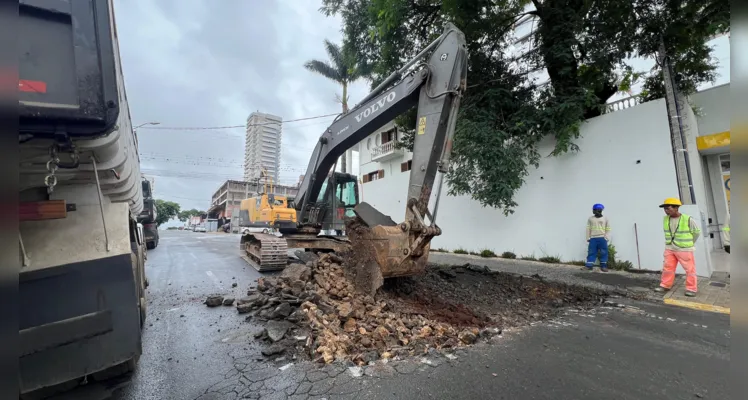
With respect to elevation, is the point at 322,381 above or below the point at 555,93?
below

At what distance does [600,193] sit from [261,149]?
113 feet

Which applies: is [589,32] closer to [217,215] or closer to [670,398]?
[670,398]

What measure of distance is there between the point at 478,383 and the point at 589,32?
9.75m

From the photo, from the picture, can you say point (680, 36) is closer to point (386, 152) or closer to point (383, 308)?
point (383, 308)

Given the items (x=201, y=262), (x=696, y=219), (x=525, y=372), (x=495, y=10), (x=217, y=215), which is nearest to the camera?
(x=525, y=372)

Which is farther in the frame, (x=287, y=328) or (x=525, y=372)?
(x=287, y=328)

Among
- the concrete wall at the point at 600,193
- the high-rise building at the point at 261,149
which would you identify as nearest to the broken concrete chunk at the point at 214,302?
the concrete wall at the point at 600,193

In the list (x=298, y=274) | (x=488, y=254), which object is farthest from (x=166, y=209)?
(x=298, y=274)

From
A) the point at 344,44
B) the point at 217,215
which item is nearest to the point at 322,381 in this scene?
the point at 344,44

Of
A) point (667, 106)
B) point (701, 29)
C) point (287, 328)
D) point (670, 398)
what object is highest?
point (701, 29)

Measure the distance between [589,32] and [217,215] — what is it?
186 feet

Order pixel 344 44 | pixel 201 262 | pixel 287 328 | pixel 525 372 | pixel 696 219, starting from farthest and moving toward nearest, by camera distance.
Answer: pixel 344 44 < pixel 201 262 < pixel 696 219 < pixel 287 328 < pixel 525 372

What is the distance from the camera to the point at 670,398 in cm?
231

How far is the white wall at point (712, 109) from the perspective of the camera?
7.44m
